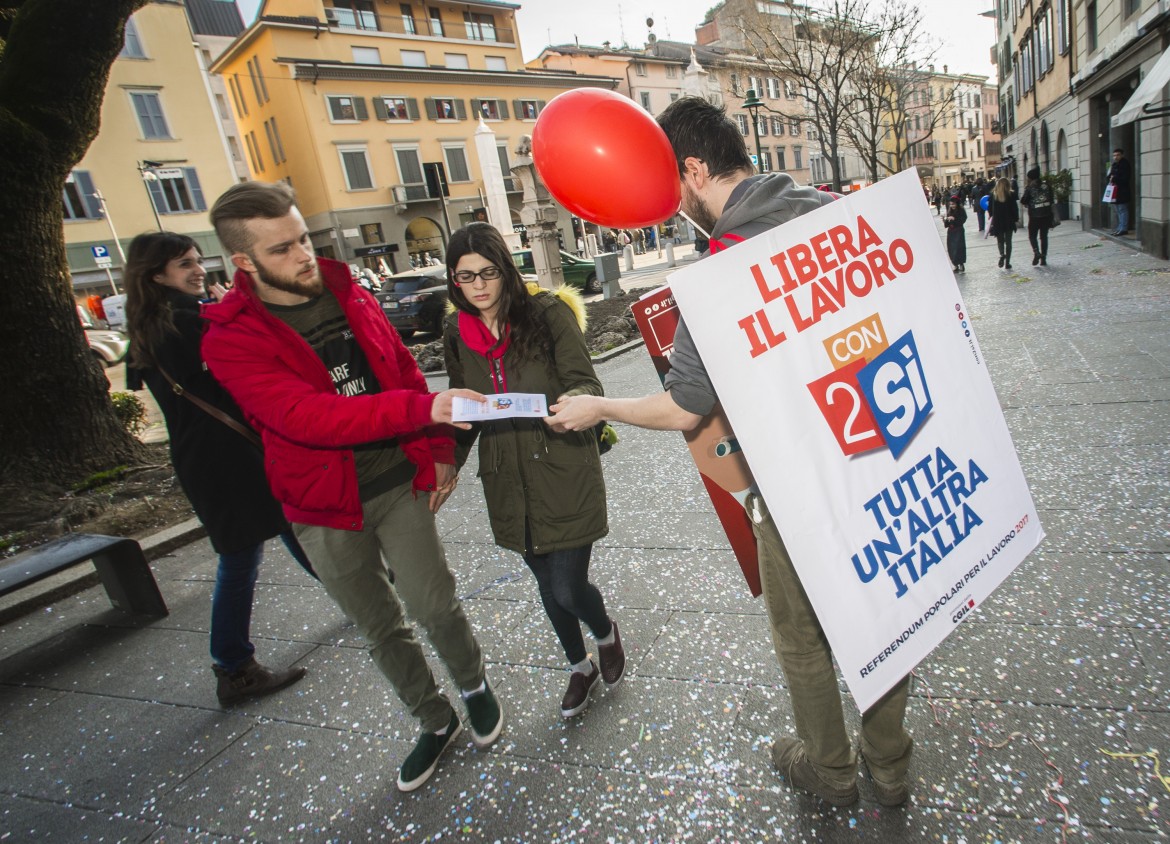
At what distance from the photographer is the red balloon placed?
1702mm

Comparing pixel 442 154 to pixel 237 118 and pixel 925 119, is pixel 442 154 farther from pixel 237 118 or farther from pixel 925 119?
pixel 925 119

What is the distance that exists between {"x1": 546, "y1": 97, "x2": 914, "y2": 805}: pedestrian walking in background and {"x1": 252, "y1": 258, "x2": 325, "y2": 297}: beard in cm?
84

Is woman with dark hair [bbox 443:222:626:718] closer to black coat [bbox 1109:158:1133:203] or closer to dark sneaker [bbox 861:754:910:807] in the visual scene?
dark sneaker [bbox 861:754:910:807]

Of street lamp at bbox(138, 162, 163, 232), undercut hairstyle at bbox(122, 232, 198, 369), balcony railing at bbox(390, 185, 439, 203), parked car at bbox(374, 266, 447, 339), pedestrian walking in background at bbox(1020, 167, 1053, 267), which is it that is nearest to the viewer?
undercut hairstyle at bbox(122, 232, 198, 369)

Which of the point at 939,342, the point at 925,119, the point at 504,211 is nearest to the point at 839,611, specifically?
the point at 939,342

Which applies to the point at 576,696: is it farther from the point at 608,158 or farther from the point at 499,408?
the point at 608,158

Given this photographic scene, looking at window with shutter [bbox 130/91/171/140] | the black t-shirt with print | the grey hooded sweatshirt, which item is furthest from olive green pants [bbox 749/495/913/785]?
window with shutter [bbox 130/91/171/140]

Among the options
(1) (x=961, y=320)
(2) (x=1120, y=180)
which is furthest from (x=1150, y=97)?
(1) (x=961, y=320)

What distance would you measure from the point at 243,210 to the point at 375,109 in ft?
116

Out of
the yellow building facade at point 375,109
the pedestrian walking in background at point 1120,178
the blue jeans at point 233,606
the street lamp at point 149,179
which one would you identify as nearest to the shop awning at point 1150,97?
the pedestrian walking in background at point 1120,178

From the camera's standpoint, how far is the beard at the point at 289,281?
189 centimetres

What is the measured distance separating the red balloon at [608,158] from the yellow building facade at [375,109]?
29.1m

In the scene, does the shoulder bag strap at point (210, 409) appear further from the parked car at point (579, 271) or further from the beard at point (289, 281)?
the parked car at point (579, 271)

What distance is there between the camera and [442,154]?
34812mm
